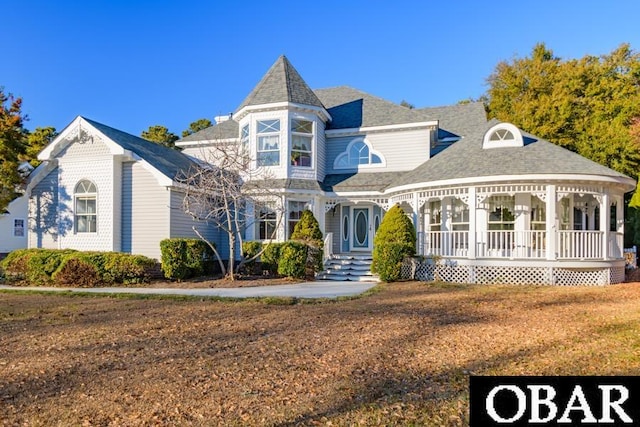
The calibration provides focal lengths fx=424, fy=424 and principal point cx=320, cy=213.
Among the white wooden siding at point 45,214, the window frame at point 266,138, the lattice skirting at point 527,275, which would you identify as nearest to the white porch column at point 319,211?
the window frame at point 266,138

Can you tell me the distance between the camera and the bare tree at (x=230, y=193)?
14328 mm

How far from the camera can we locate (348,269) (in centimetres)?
1616

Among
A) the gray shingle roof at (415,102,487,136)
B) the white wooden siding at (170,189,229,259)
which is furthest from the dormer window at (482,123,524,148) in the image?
the white wooden siding at (170,189,229,259)

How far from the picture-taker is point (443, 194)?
14.9 metres

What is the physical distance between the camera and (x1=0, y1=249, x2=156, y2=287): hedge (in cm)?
1374

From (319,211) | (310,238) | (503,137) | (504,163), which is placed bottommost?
(310,238)

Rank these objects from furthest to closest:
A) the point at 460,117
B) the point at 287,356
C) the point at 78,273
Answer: the point at 460,117 → the point at 78,273 → the point at 287,356

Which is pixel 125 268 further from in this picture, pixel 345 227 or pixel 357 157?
pixel 357 157

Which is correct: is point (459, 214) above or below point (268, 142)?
below

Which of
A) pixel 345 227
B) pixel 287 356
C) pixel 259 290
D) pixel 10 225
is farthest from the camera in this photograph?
pixel 10 225

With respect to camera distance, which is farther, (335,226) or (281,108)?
(335,226)

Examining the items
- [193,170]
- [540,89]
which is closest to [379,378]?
[193,170]

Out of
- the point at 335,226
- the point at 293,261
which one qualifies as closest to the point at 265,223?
the point at 335,226

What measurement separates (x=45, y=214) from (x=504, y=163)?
17122 mm
